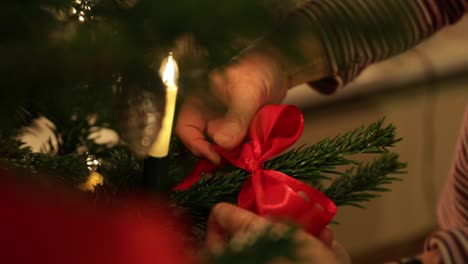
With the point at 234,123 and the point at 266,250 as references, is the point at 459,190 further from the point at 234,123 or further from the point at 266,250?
the point at 266,250

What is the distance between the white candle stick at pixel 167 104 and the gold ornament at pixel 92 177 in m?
0.07

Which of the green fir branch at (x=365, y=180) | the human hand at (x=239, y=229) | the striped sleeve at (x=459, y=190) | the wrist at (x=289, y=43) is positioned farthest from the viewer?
the striped sleeve at (x=459, y=190)

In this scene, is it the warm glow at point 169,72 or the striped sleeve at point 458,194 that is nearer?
the warm glow at point 169,72

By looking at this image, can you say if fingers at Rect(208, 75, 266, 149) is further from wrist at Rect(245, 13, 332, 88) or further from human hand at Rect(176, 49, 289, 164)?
wrist at Rect(245, 13, 332, 88)

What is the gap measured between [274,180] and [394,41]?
0.22m

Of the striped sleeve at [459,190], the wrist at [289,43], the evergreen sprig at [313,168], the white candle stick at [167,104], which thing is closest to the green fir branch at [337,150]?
the evergreen sprig at [313,168]

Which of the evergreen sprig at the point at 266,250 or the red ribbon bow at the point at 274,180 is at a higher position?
the red ribbon bow at the point at 274,180

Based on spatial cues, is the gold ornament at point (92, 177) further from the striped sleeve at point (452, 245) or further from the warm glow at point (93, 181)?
the striped sleeve at point (452, 245)

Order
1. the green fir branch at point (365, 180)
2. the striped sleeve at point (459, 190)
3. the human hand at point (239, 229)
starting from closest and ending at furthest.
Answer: the human hand at point (239, 229)
the green fir branch at point (365, 180)
the striped sleeve at point (459, 190)

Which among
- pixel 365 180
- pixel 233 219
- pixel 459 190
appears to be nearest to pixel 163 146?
pixel 233 219

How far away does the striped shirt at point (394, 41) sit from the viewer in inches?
6.2

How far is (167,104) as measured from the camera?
0.77 feet

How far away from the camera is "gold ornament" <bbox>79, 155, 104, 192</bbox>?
0.36 metres

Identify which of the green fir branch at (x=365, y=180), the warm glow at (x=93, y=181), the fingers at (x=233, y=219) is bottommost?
the green fir branch at (x=365, y=180)
